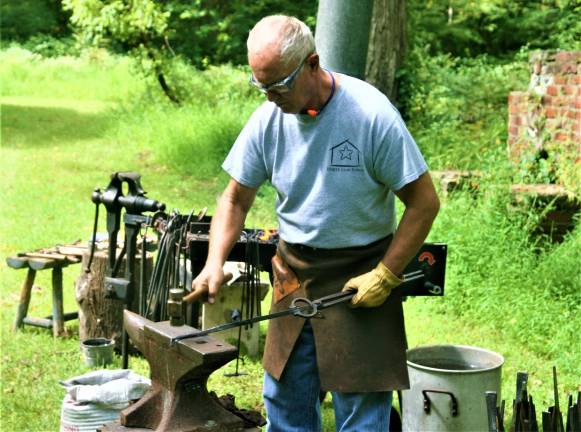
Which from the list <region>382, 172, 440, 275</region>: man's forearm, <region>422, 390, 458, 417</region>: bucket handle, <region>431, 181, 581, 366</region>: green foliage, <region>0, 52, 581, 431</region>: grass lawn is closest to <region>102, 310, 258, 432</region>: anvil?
<region>382, 172, 440, 275</region>: man's forearm

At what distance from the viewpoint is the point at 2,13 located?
107ft

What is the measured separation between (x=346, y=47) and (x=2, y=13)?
29.8 meters

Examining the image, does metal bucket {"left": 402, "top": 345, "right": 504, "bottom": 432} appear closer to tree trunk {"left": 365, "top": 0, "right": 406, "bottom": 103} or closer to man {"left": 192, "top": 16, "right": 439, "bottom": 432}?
Result: man {"left": 192, "top": 16, "right": 439, "bottom": 432}

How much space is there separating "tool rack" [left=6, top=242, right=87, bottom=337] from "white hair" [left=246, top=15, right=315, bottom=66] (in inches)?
150

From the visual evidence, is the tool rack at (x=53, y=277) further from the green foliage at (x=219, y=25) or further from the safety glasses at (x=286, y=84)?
the green foliage at (x=219, y=25)

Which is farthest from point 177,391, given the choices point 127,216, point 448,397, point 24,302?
point 24,302

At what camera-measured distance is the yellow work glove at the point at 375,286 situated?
133 inches

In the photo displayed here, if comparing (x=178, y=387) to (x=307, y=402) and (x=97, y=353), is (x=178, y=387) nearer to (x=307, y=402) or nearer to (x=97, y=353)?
(x=307, y=402)

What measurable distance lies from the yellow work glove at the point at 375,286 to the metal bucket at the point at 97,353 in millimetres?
3007

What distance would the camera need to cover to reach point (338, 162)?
3365mm

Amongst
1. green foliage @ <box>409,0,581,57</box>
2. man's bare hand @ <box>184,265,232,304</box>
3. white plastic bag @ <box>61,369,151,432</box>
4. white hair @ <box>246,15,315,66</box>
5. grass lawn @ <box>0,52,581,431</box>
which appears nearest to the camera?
white hair @ <box>246,15,315,66</box>

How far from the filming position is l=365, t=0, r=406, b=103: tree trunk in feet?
34.5

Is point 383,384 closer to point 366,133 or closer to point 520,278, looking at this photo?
point 366,133

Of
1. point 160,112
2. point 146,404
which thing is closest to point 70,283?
point 146,404
